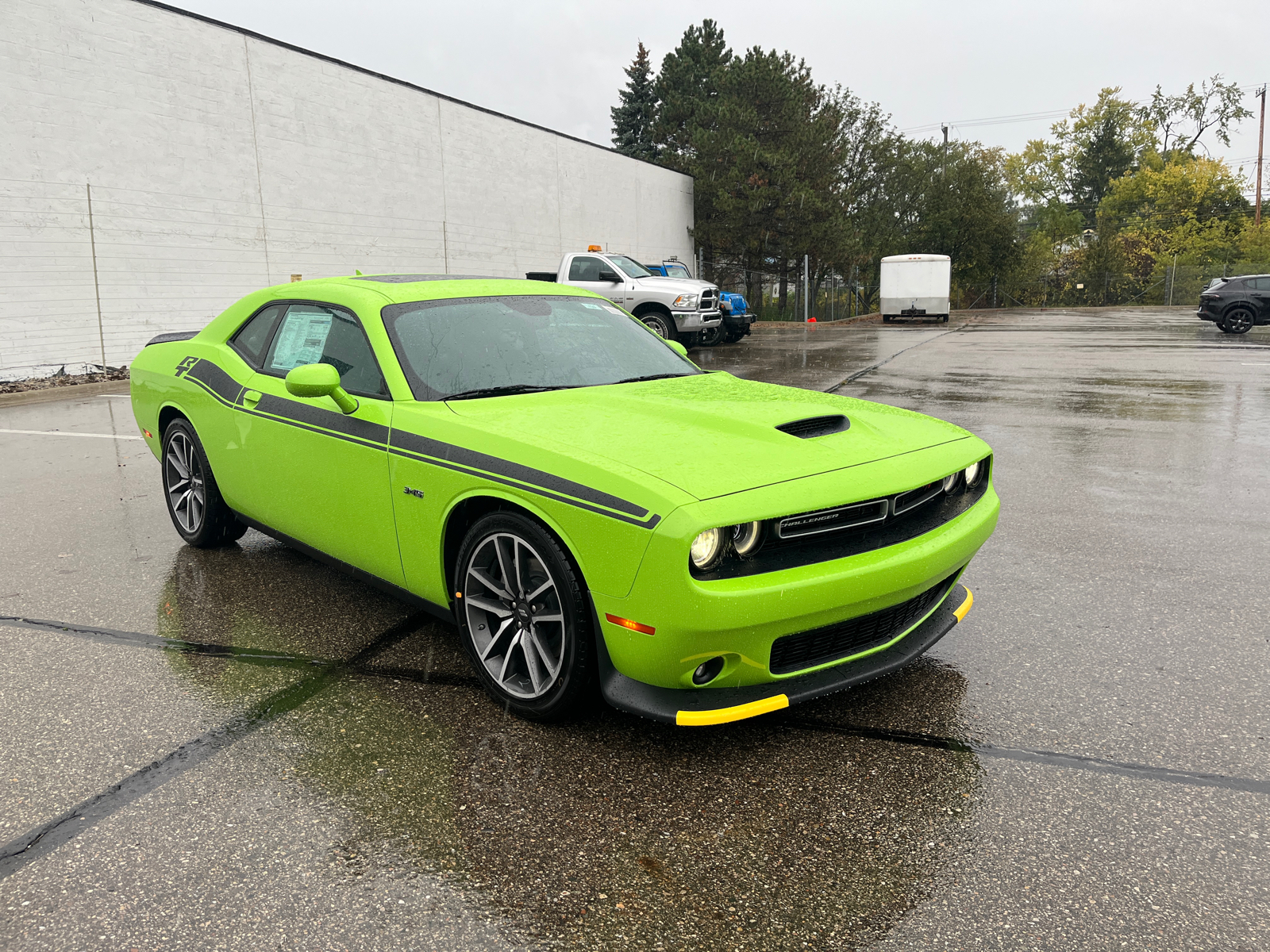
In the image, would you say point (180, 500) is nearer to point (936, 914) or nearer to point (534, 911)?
point (534, 911)

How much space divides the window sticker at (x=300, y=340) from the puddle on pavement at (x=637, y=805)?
139cm

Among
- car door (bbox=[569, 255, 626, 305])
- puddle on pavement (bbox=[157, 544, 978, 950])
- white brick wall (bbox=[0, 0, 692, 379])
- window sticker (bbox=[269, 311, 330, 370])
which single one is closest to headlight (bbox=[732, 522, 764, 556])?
puddle on pavement (bbox=[157, 544, 978, 950])

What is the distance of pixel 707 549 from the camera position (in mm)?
2611

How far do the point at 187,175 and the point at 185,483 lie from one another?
13.7m

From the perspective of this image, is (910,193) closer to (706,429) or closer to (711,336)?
(711,336)

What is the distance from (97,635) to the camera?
387 cm

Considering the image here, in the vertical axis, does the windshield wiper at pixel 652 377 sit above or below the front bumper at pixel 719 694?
above

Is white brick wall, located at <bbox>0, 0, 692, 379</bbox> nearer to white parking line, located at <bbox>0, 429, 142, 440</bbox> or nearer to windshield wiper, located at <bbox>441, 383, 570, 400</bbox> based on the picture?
white parking line, located at <bbox>0, 429, 142, 440</bbox>

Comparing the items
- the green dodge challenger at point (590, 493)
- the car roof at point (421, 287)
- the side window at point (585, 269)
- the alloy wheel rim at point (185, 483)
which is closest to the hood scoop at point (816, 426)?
the green dodge challenger at point (590, 493)

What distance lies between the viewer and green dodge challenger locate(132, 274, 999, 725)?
2633 millimetres

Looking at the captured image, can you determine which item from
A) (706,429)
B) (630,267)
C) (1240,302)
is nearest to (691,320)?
(630,267)

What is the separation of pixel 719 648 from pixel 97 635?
2.82m

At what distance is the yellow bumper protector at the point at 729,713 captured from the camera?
2646mm

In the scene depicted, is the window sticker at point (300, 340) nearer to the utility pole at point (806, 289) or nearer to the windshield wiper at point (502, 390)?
the windshield wiper at point (502, 390)
